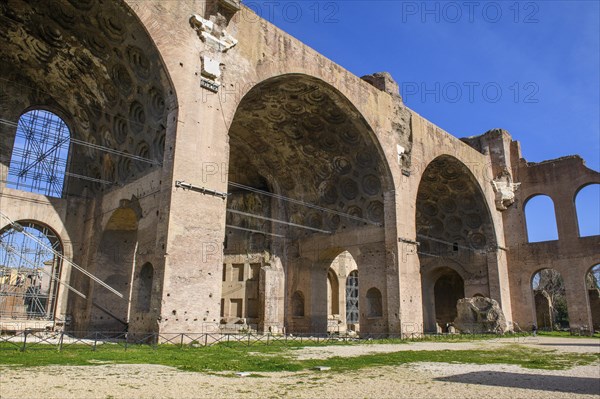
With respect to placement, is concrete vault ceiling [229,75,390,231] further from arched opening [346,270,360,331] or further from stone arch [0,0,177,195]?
arched opening [346,270,360,331]

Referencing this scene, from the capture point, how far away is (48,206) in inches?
687

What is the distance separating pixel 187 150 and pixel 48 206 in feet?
24.2

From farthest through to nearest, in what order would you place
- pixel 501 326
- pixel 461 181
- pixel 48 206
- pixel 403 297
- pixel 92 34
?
pixel 461 181 → pixel 501 326 → pixel 403 297 → pixel 48 206 → pixel 92 34

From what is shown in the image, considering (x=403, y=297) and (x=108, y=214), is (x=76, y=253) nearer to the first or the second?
(x=108, y=214)

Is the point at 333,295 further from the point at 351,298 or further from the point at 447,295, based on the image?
the point at 447,295

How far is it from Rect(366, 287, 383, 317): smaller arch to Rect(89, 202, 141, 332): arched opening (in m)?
9.51

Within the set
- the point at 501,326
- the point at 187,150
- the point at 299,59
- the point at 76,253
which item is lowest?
the point at 501,326

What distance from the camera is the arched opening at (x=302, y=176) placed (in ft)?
64.3

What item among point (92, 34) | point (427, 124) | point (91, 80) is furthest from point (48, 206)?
point (427, 124)

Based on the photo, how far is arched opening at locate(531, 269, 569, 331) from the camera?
34125 mm

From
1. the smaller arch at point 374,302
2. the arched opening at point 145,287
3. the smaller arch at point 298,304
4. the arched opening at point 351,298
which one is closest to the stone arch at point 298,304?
the smaller arch at point 298,304

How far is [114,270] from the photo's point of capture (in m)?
17.2

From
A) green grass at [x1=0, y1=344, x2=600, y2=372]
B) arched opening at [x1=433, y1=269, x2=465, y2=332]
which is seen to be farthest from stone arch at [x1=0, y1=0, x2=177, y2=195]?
arched opening at [x1=433, y1=269, x2=465, y2=332]

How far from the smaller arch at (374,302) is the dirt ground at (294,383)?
12.5 meters
